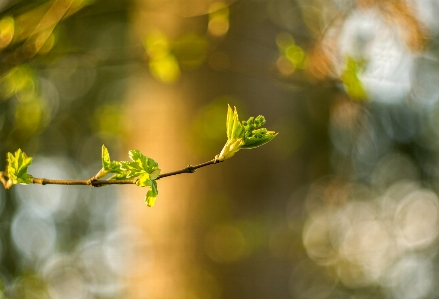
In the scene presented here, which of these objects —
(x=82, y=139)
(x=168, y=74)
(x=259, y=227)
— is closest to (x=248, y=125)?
(x=168, y=74)

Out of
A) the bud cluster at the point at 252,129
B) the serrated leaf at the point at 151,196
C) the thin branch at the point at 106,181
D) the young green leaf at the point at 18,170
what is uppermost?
the young green leaf at the point at 18,170

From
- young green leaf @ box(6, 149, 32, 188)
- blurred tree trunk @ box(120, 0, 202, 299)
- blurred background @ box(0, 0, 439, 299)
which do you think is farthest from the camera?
blurred tree trunk @ box(120, 0, 202, 299)

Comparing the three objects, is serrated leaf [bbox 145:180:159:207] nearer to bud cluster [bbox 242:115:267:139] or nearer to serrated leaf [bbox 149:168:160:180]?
serrated leaf [bbox 149:168:160:180]

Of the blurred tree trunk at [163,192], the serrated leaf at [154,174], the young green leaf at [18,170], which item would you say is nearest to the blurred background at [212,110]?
the blurred tree trunk at [163,192]

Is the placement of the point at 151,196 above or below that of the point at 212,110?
below

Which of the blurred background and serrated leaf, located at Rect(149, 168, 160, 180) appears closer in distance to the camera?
serrated leaf, located at Rect(149, 168, 160, 180)

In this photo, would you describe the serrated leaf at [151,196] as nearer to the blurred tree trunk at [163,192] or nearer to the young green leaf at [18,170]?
the young green leaf at [18,170]

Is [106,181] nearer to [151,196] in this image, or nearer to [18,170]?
[151,196]

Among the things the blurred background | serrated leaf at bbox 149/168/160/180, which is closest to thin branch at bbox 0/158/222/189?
serrated leaf at bbox 149/168/160/180

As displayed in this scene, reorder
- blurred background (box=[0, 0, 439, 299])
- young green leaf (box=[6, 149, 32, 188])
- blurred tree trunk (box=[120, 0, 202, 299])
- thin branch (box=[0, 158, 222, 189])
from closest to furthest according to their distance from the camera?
thin branch (box=[0, 158, 222, 189]) → young green leaf (box=[6, 149, 32, 188]) → blurred background (box=[0, 0, 439, 299]) → blurred tree trunk (box=[120, 0, 202, 299])

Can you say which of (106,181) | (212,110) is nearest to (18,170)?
(106,181)

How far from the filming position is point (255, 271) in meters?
1.48

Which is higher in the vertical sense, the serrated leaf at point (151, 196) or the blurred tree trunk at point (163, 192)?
the blurred tree trunk at point (163, 192)

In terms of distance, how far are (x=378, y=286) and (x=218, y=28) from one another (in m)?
2.73
